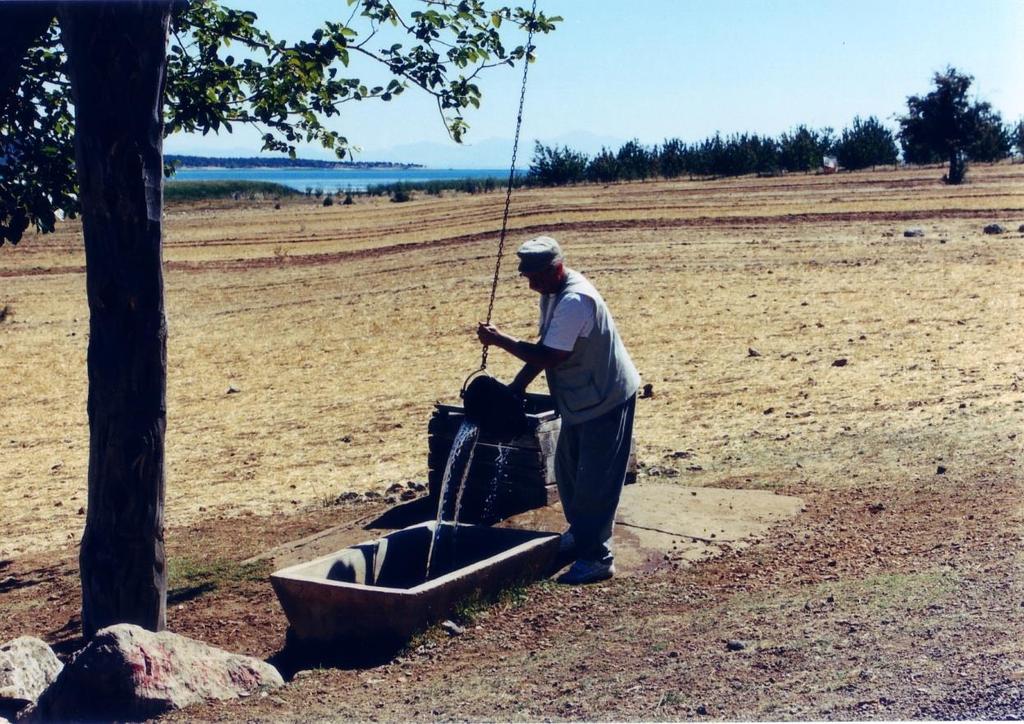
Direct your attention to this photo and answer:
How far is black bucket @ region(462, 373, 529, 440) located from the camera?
6.83 meters

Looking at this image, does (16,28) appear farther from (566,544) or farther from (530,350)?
(566,544)

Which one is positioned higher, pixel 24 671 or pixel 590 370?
pixel 590 370

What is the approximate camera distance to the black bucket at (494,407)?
6.83 m

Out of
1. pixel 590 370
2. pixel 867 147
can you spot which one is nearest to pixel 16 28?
pixel 590 370

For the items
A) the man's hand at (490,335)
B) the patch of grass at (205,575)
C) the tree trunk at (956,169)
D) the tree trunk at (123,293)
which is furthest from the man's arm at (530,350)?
the tree trunk at (956,169)

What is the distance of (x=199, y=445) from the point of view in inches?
470

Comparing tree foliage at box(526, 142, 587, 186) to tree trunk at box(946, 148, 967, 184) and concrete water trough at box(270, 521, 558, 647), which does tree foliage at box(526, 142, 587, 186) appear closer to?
tree trunk at box(946, 148, 967, 184)

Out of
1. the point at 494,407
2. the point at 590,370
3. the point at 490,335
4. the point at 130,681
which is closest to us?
the point at 130,681

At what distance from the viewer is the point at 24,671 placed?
5523 mm

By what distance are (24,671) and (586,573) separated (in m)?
2.76

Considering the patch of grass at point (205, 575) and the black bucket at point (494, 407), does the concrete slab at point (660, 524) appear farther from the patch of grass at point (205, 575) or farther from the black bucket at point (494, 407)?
the black bucket at point (494, 407)

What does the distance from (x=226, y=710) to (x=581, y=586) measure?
2068mm

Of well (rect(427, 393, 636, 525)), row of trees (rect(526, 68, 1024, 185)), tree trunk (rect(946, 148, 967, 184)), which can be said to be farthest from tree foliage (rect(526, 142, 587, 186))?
well (rect(427, 393, 636, 525))

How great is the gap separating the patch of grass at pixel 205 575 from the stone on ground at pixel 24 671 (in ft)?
5.25
